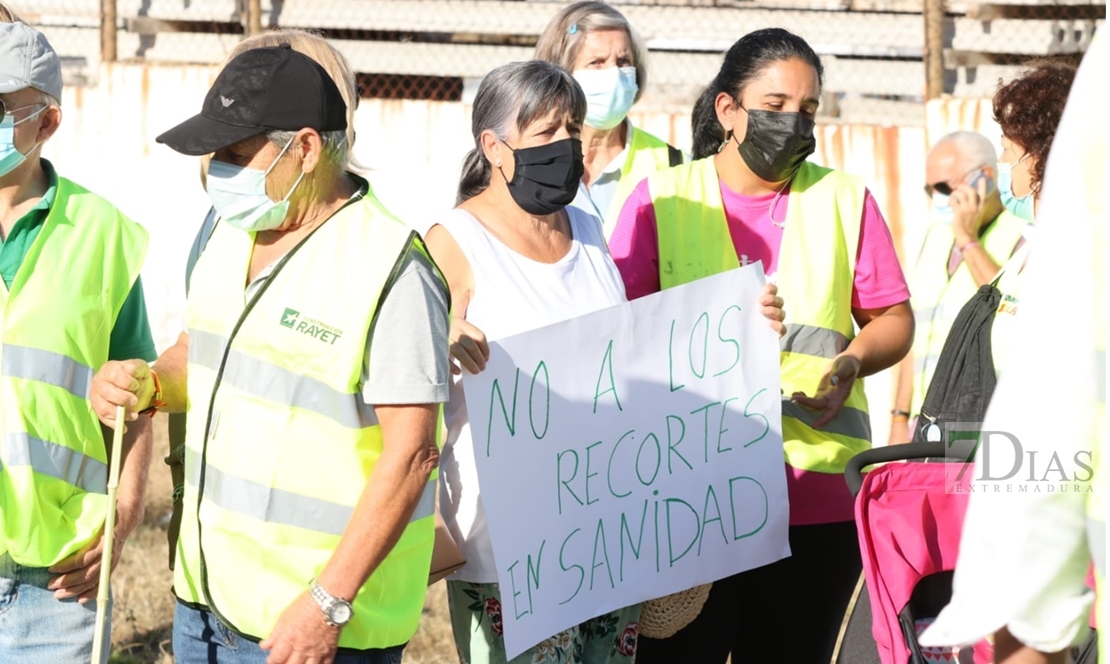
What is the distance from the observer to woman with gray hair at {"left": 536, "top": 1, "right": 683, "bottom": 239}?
14.0 ft

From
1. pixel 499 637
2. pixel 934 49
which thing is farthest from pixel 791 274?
pixel 934 49

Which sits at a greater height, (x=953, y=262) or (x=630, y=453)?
(x=953, y=262)

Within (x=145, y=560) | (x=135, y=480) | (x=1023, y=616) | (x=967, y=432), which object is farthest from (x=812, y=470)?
(x=145, y=560)

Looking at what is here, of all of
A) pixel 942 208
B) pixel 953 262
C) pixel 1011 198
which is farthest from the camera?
pixel 942 208

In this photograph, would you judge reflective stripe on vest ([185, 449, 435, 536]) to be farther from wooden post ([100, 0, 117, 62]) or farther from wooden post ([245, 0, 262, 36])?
wooden post ([100, 0, 117, 62])

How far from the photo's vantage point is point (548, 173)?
318 cm

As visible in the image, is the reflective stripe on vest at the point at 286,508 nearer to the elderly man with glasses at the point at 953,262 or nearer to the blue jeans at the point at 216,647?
the blue jeans at the point at 216,647

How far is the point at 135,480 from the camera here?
3191 millimetres

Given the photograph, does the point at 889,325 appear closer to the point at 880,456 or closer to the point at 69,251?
the point at 880,456

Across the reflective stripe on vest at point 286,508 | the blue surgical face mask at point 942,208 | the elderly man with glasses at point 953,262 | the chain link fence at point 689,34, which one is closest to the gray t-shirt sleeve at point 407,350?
the reflective stripe on vest at point 286,508

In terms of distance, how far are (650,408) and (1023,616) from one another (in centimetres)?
182

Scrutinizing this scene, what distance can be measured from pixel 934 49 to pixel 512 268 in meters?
5.75

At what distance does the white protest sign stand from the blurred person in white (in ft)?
5.28

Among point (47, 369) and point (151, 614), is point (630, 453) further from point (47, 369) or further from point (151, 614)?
point (151, 614)
